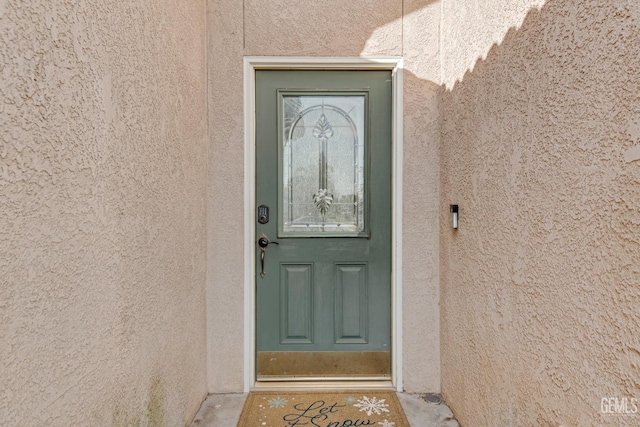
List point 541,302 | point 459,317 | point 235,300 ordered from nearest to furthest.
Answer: point 541,302 → point 459,317 → point 235,300

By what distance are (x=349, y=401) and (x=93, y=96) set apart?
7.22 ft

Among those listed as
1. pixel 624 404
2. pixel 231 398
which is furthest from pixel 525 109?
pixel 231 398

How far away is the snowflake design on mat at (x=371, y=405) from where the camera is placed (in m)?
2.27

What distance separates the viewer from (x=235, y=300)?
251 centimetres

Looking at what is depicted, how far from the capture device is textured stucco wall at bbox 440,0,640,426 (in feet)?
3.36

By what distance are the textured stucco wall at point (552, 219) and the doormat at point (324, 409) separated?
49 cm

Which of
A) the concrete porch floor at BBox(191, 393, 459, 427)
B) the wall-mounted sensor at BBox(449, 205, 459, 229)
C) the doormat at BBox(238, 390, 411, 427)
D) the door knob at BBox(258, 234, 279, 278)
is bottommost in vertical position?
the concrete porch floor at BBox(191, 393, 459, 427)

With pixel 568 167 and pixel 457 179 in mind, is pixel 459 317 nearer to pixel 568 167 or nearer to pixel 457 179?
pixel 457 179

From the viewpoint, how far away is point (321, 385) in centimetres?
253

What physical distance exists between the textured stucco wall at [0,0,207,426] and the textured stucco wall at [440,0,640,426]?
1.61 m

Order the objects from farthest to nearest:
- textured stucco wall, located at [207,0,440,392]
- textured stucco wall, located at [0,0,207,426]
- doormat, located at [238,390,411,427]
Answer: textured stucco wall, located at [207,0,440,392]
doormat, located at [238,390,411,427]
textured stucco wall, located at [0,0,207,426]

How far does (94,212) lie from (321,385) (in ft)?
6.30

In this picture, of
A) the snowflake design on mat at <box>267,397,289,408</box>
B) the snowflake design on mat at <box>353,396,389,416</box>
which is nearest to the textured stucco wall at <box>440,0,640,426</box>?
the snowflake design on mat at <box>353,396,389,416</box>

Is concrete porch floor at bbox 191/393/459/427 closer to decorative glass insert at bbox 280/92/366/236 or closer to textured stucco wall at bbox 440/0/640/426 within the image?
textured stucco wall at bbox 440/0/640/426
